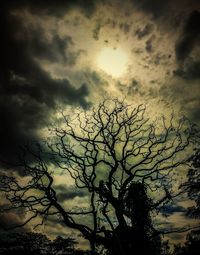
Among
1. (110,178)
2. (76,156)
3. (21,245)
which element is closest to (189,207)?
(110,178)

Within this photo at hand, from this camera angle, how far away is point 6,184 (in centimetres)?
1925

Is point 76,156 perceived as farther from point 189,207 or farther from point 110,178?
point 189,207

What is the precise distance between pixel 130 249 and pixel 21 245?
3414 centimetres

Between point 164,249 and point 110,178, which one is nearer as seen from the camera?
point 110,178

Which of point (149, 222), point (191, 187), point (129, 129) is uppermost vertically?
point (129, 129)

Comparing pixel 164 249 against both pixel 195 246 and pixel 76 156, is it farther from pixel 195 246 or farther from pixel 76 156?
pixel 76 156

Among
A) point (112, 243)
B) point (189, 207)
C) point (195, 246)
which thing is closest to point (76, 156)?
point (112, 243)

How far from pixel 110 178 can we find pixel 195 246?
11607 mm

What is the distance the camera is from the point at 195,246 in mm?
22422

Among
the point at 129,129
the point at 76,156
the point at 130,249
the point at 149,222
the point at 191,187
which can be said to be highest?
the point at 129,129

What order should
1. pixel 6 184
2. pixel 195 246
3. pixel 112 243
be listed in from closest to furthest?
1. pixel 112 243
2. pixel 6 184
3. pixel 195 246

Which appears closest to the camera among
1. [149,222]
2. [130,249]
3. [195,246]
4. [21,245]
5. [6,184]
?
[130,249]

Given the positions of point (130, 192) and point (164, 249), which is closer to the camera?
point (130, 192)

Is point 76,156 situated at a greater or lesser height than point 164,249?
greater
